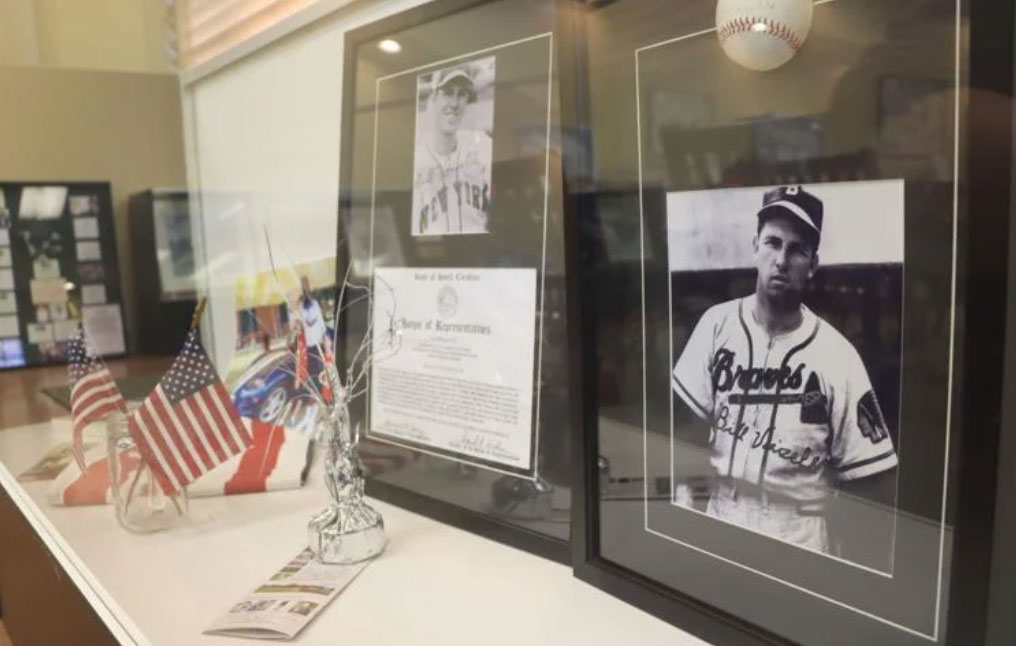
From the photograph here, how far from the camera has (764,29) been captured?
58 cm

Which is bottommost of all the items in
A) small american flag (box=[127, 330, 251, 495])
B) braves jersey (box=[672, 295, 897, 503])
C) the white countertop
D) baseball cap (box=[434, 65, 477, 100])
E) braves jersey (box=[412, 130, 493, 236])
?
the white countertop

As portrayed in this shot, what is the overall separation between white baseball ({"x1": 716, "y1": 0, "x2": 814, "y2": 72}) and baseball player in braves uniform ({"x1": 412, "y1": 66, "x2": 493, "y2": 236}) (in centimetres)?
36

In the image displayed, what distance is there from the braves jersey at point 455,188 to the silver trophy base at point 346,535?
13.5 inches

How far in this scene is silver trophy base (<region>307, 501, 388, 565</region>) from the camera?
2.83 feet

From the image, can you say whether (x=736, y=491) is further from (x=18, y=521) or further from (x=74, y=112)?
(x=74, y=112)

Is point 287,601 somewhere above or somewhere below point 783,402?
below

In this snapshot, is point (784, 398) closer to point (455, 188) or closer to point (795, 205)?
point (795, 205)

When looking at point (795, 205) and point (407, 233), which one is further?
point (407, 233)

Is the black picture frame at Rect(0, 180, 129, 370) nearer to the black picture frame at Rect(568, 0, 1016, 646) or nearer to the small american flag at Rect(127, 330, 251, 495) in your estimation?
the small american flag at Rect(127, 330, 251, 495)

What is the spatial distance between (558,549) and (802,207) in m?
0.43

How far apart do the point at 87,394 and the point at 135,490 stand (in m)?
0.16

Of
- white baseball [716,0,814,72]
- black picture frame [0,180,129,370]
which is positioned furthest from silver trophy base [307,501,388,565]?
black picture frame [0,180,129,370]

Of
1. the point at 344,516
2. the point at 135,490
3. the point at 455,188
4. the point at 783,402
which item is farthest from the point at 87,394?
the point at 783,402

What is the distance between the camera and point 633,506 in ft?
2.46
